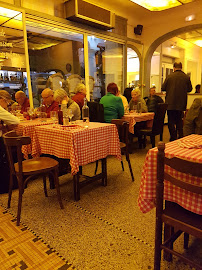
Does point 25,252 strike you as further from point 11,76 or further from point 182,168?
point 11,76

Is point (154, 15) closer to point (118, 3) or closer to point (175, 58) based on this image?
point (118, 3)

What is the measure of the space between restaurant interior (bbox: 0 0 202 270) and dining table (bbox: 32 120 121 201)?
28 mm

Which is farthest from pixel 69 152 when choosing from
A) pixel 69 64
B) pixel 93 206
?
pixel 69 64

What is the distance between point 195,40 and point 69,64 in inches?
228

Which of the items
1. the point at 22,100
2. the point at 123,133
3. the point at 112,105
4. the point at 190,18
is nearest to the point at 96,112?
the point at 112,105

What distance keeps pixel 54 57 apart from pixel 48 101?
1.93 metres

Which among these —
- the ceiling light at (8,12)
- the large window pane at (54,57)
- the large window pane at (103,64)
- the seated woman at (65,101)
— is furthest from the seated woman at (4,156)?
the large window pane at (103,64)

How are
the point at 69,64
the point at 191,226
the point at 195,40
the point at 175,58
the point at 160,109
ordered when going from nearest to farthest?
the point at 191,226
the point at 160,109
the point at 69,64
the point at 195,40
the point at 175,58

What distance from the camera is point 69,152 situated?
6.97 ft

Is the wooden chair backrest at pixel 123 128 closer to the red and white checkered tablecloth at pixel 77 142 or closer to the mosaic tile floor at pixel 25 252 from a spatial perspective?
the red and white checkered tablecloth at pixel 77 142

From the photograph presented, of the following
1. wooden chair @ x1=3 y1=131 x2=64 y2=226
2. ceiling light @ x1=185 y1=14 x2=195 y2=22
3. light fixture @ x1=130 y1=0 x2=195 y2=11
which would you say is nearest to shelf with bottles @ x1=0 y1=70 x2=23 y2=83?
wooden chair @ x1=3 y1=131 x2=64 y2=226

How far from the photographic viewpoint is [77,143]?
2.07 metres

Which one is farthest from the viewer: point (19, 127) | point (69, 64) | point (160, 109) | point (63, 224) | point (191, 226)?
point (69, 64)

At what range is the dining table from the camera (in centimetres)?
208
